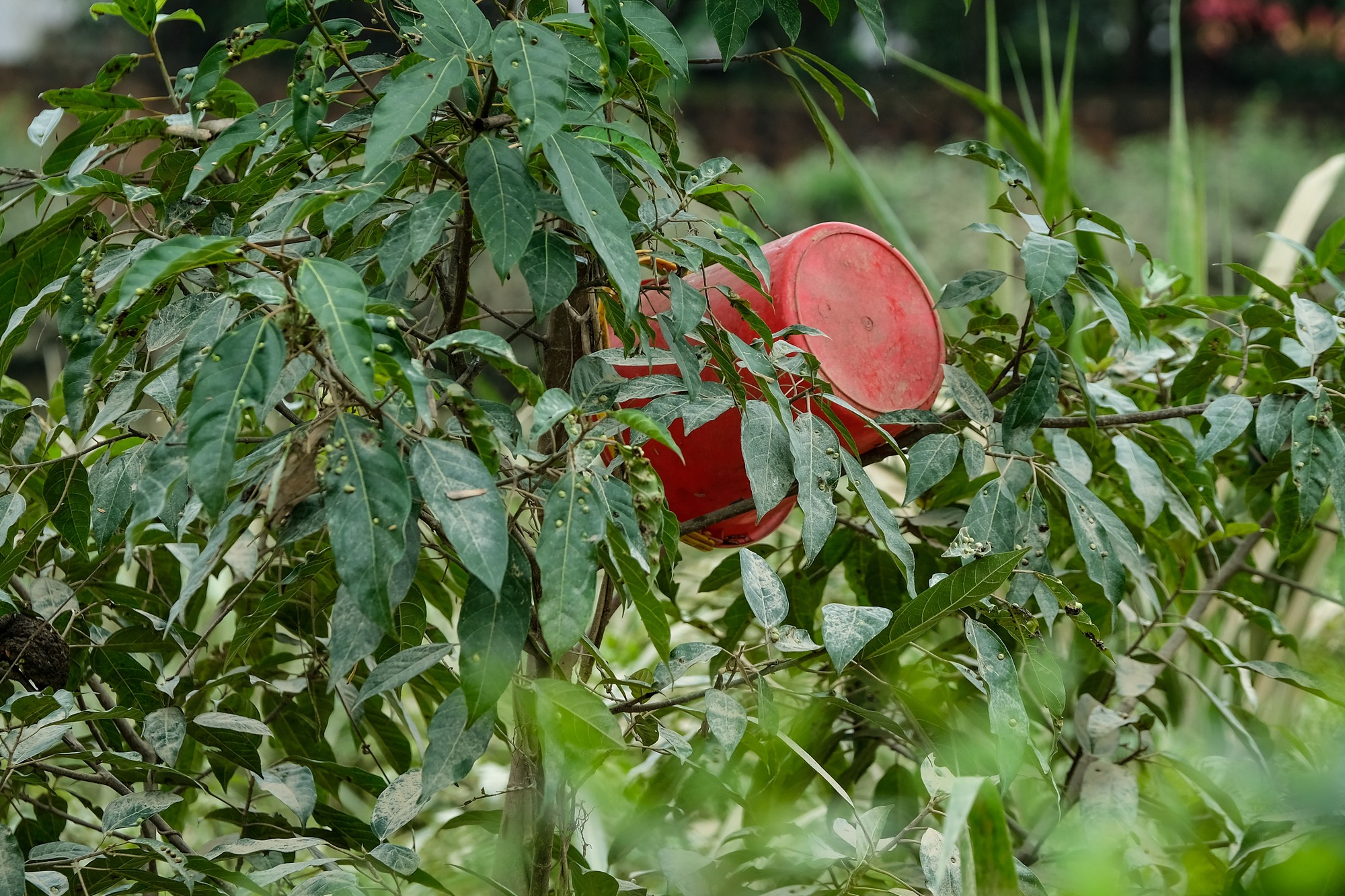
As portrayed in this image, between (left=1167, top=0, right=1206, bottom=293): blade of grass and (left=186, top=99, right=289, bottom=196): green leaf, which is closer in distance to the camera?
(left=186, top=99, right=289, bottom=196): green leaf

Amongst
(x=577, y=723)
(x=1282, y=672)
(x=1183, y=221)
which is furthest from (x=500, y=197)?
(x=1183, y=221)

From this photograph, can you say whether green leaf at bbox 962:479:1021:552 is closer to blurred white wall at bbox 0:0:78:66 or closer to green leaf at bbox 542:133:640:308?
green leaf at bbox 542:133:640:308

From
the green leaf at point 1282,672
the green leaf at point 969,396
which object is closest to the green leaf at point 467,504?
the green leaf at point 969,396

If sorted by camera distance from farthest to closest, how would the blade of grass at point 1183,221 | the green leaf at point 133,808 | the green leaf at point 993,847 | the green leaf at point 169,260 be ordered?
the blade of grass at point 1183,221 < the green leaf at point 133,808 < the green leaf at point 169,260 < the green leaf at point 993,847

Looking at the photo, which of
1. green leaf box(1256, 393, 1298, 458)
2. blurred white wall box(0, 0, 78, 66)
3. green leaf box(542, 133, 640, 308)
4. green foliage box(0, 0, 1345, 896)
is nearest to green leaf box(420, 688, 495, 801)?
green foliage box(0, 0, 1345, 896)

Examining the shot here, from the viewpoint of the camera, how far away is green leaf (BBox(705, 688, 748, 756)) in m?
0.62

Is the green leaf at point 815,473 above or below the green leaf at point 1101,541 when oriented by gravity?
above

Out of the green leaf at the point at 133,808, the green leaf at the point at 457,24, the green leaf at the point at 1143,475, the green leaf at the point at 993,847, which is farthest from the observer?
the green leaf at the point at 1143,475

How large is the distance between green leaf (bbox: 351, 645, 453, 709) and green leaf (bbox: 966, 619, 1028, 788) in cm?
30

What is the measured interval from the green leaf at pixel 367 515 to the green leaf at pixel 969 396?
18.2 inches

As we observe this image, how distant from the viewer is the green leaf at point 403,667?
0.61 metres

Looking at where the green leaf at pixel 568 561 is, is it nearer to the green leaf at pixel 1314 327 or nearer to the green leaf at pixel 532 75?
the green leaf at pixel 532 75

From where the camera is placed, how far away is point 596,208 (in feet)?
1.84

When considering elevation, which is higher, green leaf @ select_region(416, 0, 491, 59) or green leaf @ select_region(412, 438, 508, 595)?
green leaf @ select_region(416, 0, 491, 59)
